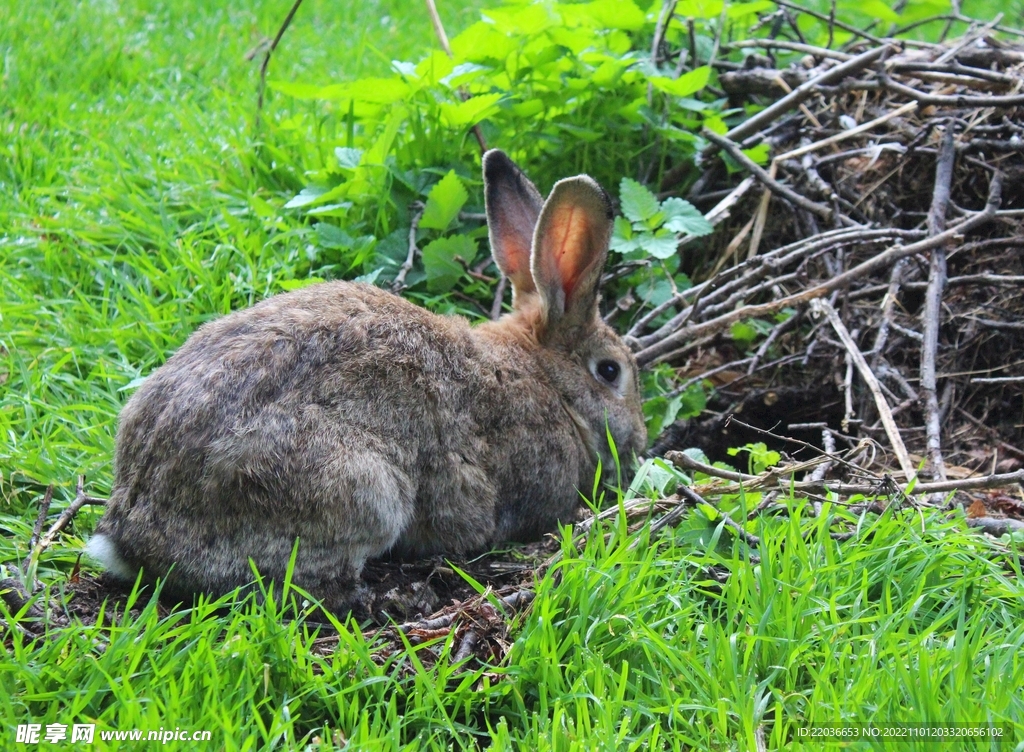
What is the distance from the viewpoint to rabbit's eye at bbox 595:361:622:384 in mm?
4289

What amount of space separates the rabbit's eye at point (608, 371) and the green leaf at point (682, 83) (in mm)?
1517

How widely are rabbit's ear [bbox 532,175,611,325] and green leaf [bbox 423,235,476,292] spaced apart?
0.83 m

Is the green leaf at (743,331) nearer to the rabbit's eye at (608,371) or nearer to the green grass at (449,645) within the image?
the rabbit's eye at (608,371)

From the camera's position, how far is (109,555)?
3.11 meters

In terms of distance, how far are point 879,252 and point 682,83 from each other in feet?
4.42

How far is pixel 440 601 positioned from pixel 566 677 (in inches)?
30.7

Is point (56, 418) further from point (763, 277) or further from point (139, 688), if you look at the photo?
point (763, 277)

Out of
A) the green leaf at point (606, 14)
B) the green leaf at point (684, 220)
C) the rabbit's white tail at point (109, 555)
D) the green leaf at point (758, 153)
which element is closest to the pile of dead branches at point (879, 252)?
the green leaf at point (758, 153)

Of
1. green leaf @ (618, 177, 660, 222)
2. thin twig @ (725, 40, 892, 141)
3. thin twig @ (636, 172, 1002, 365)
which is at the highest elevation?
thin twig @ (725, 40, 892, 141)

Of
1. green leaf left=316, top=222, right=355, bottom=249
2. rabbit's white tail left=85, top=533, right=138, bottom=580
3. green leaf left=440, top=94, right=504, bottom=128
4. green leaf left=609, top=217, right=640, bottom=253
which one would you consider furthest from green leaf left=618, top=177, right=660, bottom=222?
rabbit's white tail left=85, top=533, right=138, bottom=580

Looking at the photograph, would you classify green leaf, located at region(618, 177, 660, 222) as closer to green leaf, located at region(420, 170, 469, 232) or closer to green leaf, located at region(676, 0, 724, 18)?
green leaf, located at region(420, 170, 469, 232)

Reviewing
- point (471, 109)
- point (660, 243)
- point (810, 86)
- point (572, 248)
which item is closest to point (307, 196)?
point (471, 109)

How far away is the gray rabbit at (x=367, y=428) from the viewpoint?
118 inches

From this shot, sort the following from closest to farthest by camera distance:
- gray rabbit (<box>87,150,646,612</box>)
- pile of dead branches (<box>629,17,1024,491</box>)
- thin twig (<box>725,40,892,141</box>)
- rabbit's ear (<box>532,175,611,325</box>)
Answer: gray rabbit (<box>87,150,646,612</box>) < rabbit's ear (<box>532,175,611,325</box>) < pile of dead branches (<box>629,17,1024,491</box>) < thin twig (<box>725,40,892,141</box>)
